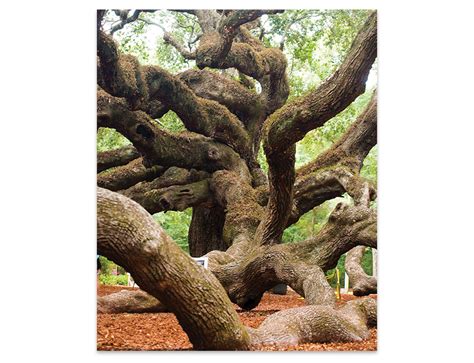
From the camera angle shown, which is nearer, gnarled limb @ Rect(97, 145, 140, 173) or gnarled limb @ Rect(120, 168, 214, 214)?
gnarled limb @ Rect(97, 145, 140, 173)

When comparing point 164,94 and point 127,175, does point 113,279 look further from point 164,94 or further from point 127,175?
point 127,175

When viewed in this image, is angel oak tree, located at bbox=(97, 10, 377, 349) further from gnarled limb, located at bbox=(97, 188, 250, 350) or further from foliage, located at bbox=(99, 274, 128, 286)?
foliage, located at bbox=(99, 274, 128, 286)

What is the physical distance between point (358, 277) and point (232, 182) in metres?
1.75

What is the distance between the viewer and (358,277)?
613 centimetres

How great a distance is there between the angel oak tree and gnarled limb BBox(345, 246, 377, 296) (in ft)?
0.07

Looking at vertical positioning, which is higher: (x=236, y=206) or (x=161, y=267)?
(x=236, y=206)

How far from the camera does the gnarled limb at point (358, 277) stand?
598 centimetres

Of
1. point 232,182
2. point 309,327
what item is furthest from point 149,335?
point 232,182

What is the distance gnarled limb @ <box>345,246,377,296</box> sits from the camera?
5.98 metres

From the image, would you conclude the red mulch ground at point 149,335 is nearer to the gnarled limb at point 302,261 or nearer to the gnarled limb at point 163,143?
the gnarled limb at point 302,261

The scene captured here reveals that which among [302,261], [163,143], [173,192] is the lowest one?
[302,261]

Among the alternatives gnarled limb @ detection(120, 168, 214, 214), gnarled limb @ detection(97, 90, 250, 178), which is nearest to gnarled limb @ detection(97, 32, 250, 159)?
gnarled limb @ detection(97, 90, 250, 178)
